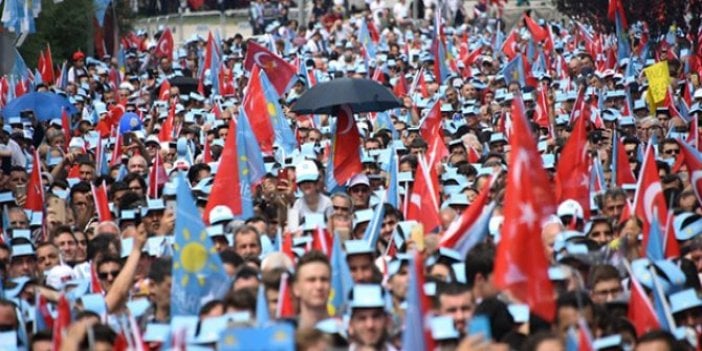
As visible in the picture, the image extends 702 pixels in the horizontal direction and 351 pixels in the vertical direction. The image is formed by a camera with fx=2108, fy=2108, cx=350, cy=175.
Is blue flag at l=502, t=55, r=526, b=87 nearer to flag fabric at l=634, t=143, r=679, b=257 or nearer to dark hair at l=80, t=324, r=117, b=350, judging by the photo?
flag fabric at l=634, t=143, r=679, b=257

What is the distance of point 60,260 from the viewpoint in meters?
14.9

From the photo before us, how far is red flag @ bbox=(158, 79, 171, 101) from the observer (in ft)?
94.8

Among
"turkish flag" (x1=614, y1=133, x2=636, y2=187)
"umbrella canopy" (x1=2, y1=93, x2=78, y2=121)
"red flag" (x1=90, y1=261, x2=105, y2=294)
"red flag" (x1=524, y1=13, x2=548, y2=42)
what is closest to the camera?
"red flag" (x1=90, y1=261, x2=105, y2=294)

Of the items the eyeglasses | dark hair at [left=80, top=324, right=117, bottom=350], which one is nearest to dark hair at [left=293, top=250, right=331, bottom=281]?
dark hair at [left=80, top=324, right=117, bottom=350]

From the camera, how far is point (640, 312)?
11.7 meters

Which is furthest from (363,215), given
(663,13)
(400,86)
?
(663,13)

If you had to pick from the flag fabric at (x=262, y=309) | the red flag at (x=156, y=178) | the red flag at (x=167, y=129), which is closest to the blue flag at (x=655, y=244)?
the flag fabric at (x=262, y=309)

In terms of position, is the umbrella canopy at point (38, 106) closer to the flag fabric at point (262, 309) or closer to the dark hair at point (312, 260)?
the dark hair at point (312, 260)

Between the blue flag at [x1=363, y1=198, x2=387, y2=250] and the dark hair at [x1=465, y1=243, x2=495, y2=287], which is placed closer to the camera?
the dark hair at [x1=465, y1=243, x2=495, y2=287]

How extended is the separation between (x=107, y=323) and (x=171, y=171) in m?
8.77

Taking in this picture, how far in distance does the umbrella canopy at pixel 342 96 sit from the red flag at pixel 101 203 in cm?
262

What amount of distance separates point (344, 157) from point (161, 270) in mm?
6496

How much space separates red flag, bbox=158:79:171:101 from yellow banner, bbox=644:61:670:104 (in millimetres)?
7328

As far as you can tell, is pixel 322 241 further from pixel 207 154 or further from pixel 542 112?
pixel 542 112
